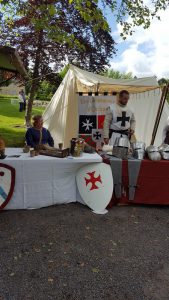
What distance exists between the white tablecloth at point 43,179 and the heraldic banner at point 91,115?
9.62ft

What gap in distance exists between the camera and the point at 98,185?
4023mm

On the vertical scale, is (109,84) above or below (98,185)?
above

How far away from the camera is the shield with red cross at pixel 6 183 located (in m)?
3.78

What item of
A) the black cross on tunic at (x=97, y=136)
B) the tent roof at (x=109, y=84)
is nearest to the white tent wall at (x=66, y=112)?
the tent roof at (x=109, y=84)

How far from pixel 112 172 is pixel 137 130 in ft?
13.9

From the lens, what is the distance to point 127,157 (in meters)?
4.25

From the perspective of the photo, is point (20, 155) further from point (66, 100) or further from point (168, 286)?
point (66, 100)

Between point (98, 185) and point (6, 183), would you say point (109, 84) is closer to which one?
point (98, 185)

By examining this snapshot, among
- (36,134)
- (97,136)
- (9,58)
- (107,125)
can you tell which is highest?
(9,58)

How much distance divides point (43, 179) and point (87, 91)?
362 cm

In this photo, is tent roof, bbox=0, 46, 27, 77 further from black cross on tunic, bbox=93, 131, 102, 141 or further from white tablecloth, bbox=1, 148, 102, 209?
black cross on tunic, bbox=93, 131, 102, 141

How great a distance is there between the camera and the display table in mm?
4160

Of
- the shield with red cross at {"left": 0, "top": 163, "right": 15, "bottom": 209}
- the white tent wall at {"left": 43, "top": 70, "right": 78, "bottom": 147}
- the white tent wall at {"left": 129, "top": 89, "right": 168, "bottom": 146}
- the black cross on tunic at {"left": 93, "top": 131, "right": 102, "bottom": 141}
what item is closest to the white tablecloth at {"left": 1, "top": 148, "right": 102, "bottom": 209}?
the shield with red cross at {"left": 0, "top": 163, "right": 15, "bottom": 209}

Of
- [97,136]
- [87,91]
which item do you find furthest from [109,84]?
[97,136]
